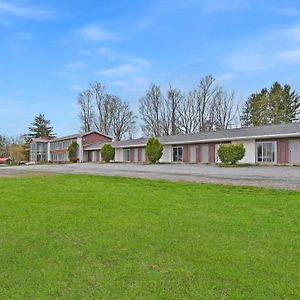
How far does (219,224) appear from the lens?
6.59m

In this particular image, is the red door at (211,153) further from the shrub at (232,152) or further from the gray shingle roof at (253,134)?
the shrub at (232,152)

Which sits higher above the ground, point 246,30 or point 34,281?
point 246,30

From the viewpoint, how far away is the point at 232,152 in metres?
28.4

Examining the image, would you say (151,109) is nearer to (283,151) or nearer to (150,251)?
(283,151)

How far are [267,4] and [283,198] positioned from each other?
6.44m

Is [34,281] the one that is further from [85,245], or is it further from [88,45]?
[88,45]

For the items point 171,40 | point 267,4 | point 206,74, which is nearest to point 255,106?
point 206,74

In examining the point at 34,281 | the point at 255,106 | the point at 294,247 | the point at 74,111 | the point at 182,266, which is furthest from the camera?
the point at 74,111

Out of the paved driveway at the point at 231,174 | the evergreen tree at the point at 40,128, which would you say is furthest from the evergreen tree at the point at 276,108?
the evergreen tree at the point at 40,128

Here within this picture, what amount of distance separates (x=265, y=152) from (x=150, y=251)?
85.8 feet

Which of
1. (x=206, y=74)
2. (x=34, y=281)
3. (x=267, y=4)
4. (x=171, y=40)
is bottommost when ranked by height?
(x=34, y=281)

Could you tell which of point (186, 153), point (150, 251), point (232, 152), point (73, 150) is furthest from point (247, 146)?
point (73, 150)

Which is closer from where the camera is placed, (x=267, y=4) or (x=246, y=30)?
(x=267, y=4)

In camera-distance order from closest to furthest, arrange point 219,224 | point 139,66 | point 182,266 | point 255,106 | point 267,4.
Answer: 1. point 182,266
2. point 219,224
3. point 267,4
4. point 139,66
5. point 255,106
